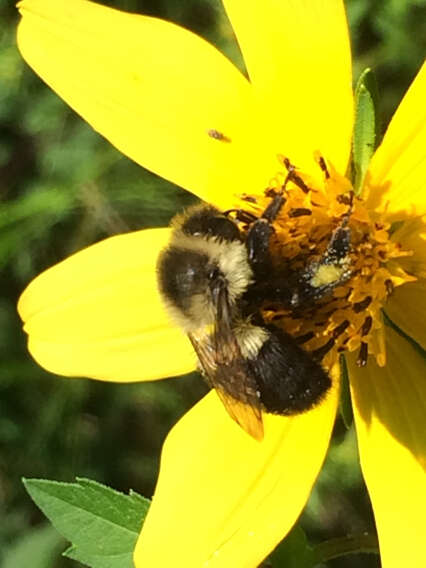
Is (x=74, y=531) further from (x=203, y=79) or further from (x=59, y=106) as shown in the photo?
(x=59, y=106)

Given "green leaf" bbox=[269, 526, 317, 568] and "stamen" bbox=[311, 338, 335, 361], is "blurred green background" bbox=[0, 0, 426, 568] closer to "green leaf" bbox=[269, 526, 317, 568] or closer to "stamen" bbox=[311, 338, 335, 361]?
"green leaf" bbox=[269, 526, 317, 568]

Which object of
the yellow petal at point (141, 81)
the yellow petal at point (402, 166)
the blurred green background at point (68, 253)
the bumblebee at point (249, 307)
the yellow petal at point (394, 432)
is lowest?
the blurred green background at point (68, 253)

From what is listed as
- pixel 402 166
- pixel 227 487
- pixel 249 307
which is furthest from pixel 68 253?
pixel 249 307

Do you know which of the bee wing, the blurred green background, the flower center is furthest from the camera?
the blurred green background

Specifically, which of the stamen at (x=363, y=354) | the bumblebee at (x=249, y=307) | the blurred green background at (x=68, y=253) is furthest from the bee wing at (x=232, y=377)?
the blurred green background at (x=68, y=253)

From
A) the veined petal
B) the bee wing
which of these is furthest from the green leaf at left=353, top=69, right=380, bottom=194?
the bee wing

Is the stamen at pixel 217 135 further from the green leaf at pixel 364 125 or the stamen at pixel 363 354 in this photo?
the stamen at pixel 363 354
